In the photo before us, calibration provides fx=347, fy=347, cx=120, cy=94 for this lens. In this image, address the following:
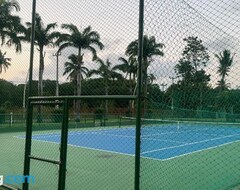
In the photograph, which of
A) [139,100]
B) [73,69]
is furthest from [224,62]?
[73,69]

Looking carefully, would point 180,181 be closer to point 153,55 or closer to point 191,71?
point 191,71

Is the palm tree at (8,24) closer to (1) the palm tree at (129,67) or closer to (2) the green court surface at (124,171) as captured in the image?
(2) the green court surface at (124,171)

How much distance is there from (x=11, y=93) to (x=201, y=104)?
2029 centimetres

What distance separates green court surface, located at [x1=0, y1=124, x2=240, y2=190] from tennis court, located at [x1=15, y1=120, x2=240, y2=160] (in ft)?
1.96

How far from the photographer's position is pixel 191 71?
4473 mm

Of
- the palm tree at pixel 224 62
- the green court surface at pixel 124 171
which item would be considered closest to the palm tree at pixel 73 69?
the green court surface at pixel 124 171

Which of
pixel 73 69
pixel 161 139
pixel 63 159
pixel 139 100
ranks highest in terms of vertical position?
pixel 73 69

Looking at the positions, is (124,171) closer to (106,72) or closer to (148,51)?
(106,72)

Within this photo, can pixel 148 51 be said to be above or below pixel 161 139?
above

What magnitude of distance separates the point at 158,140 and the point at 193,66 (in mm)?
10858

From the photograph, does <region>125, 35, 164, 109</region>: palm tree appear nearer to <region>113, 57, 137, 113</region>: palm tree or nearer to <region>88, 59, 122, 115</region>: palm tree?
<region>113, 57, 137, 113</region>: palm tree

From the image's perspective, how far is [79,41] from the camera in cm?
560

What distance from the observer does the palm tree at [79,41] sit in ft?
16.0

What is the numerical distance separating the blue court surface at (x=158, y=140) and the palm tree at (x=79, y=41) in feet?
9.57
